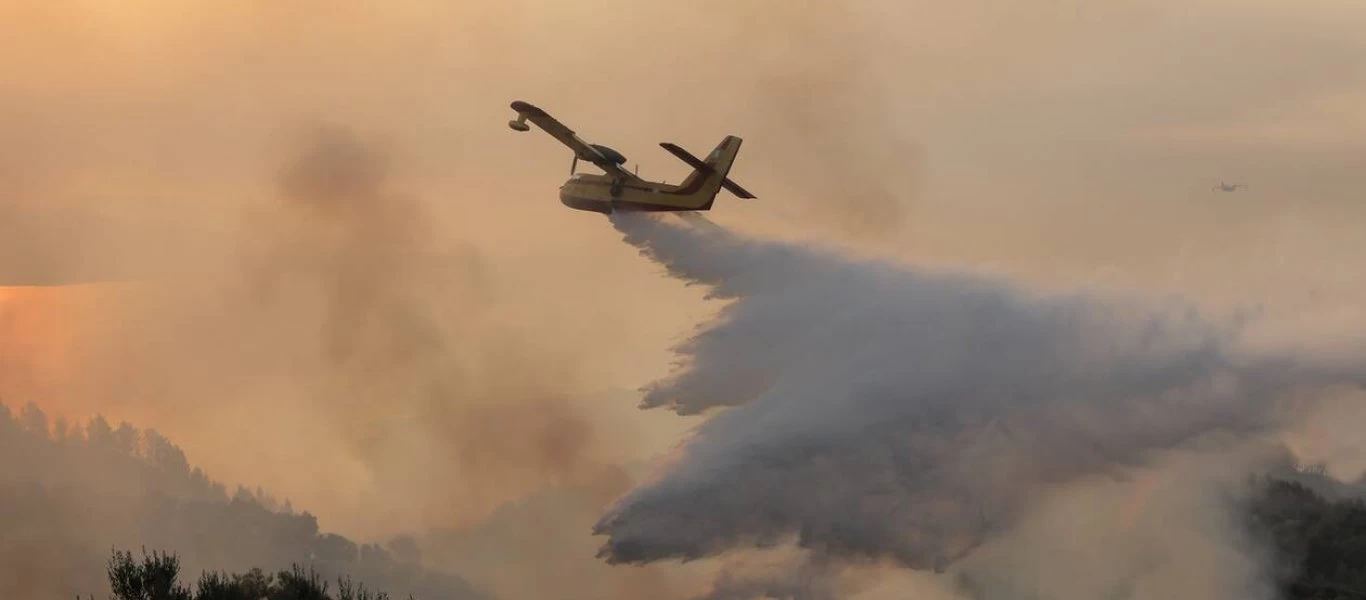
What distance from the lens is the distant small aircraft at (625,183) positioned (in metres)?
60.4

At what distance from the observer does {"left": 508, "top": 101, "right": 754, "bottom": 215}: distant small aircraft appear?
60.4m

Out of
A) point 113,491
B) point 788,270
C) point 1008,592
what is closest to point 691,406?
point 788,270

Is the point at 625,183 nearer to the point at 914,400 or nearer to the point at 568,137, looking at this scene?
the point at 568,137

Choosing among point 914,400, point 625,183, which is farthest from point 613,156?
point 914,400

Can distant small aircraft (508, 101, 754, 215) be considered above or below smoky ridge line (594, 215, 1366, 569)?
above

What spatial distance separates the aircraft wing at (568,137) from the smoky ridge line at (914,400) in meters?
5.44

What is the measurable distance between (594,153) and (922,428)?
1652cm

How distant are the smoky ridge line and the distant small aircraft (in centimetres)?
302

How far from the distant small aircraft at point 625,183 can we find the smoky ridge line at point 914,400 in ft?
9.91

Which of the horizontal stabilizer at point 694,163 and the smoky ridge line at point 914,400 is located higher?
the horizontal stabilizer at point 694,163

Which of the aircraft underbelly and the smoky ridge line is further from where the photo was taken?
the aircraft underbelly

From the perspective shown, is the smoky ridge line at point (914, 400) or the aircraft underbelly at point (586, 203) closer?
the smoky ridge line at point (914, 400)

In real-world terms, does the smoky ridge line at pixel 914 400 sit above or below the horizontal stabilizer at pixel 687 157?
below

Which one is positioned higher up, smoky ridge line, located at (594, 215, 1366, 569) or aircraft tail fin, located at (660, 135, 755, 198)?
aircraft tail fin, located at (660, 135, 755, 198)
